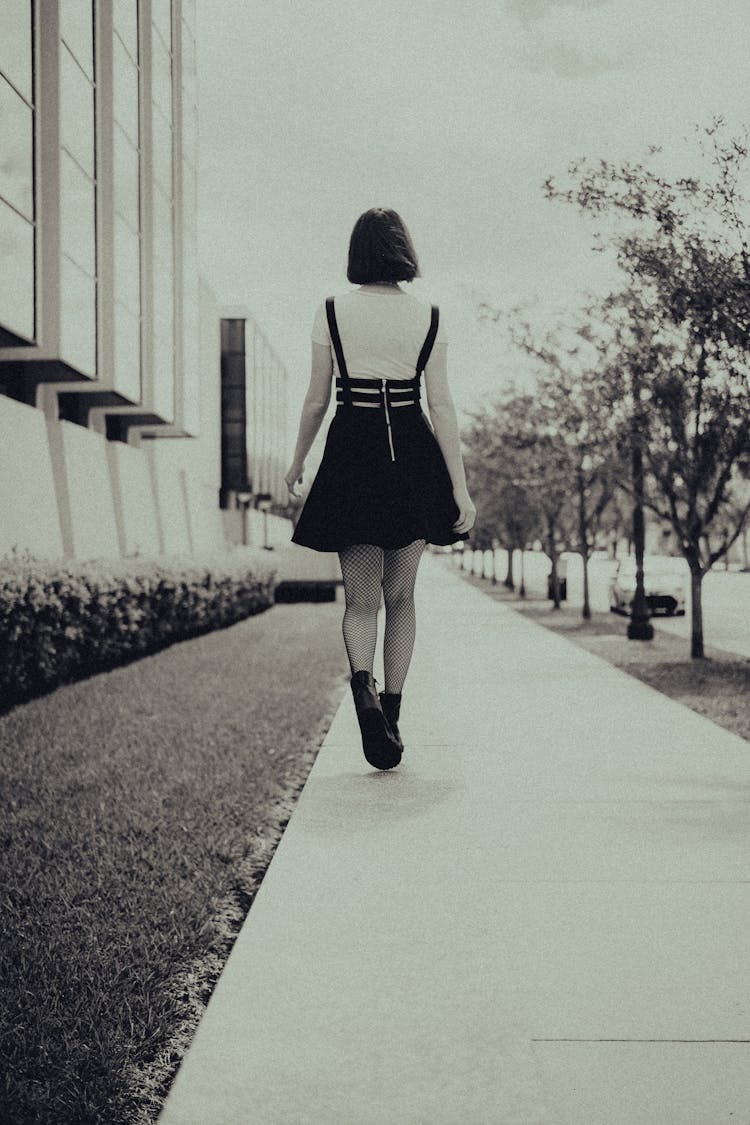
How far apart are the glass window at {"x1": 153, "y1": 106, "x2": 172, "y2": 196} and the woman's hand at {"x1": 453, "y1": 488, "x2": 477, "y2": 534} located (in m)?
21.1

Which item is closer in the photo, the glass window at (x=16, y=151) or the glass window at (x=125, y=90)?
the glass window at (x=16, y=151)

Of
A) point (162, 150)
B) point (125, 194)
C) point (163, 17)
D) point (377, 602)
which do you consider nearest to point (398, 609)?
point (377, 602)

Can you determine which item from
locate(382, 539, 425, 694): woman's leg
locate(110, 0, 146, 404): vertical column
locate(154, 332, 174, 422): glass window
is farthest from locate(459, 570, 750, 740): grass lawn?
locate(110, 0, 146, 404): vertical column

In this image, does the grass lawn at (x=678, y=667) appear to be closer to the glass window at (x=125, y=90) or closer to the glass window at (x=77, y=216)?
the glass window at (x=77, y=216)

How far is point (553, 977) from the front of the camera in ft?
10.5

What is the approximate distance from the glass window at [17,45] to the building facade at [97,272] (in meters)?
0.04

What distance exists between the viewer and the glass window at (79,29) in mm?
16766

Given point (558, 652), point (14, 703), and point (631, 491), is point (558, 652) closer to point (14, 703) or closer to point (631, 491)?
point (631, 491)

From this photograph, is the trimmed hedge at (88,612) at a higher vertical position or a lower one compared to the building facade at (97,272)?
lower

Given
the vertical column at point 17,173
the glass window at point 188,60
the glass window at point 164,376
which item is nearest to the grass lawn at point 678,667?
the vertical column at point 17,173

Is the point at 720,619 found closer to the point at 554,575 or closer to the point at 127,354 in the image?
the point at 554,575

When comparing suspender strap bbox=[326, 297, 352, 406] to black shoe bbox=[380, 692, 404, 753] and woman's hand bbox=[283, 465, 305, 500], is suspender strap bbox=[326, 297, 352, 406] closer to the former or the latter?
woman's hand bbox=[283, 465, 305, 500]

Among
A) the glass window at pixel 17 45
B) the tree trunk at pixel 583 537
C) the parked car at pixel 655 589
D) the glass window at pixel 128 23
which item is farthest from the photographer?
the parked car at pixel 655 589

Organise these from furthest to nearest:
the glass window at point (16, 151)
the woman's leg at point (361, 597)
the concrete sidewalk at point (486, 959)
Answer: the glass window at point (16, 151), the woman's leg at point (361, 597), the concrete sidewalk at point (486, 959)
